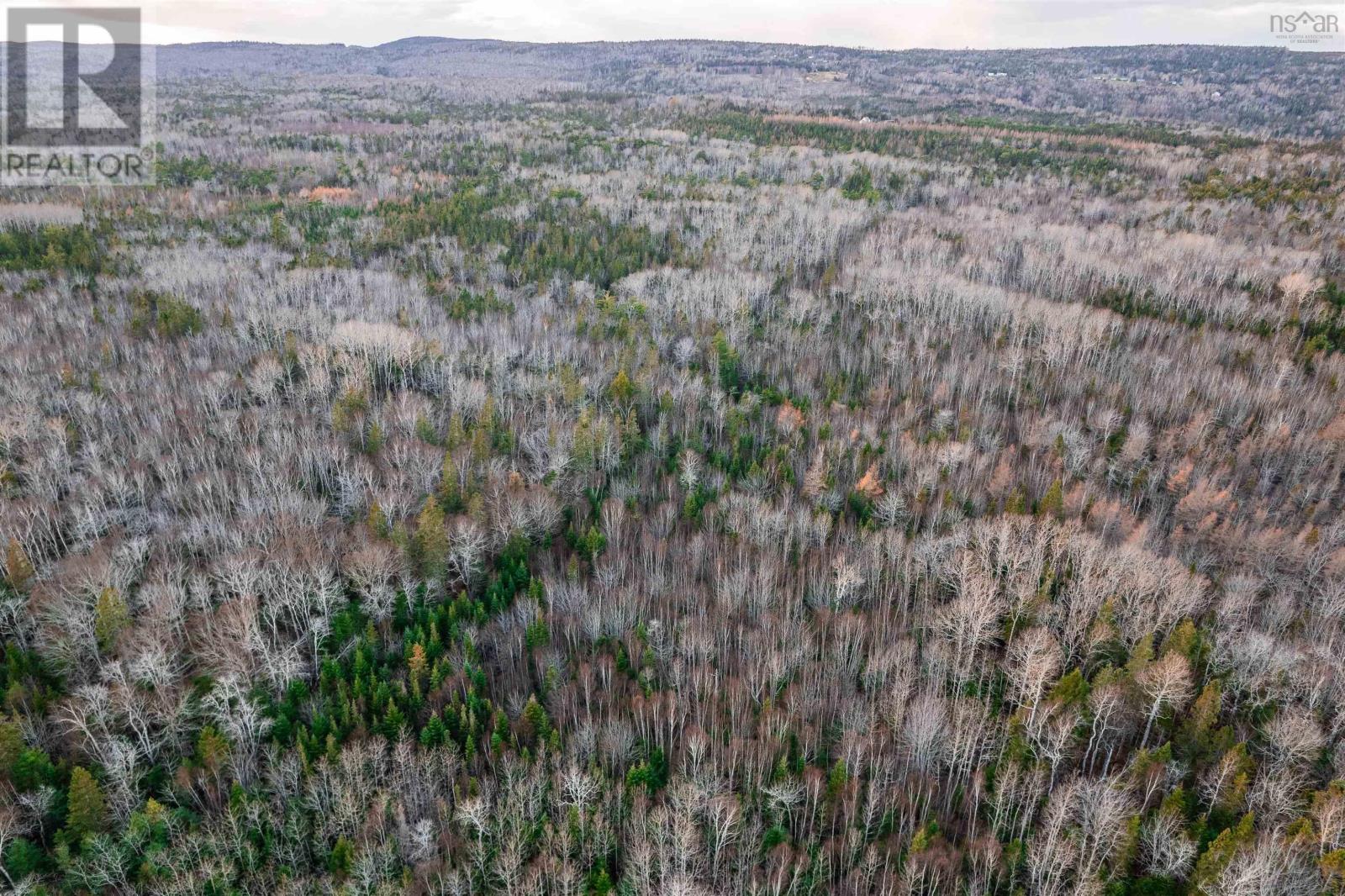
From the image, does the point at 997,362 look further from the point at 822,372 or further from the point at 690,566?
the point at 690,566

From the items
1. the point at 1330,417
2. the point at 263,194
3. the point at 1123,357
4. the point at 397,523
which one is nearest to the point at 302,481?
the point at 397,523

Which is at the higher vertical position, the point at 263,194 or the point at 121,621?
the point at 263,194

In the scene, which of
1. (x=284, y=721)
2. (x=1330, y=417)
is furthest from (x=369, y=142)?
(x=1330, y=417)

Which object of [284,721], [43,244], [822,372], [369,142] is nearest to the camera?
[284,721]

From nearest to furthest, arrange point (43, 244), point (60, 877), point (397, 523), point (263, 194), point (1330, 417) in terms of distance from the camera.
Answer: point (60, 877), point (397, 523), point (1330, 417), point (43, 244), point (263, 194)

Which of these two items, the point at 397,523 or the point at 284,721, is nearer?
the point at 284,721

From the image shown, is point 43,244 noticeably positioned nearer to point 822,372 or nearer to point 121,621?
point 121,621

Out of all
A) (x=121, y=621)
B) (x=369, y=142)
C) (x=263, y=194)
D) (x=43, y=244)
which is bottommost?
(x=121, y=621)
